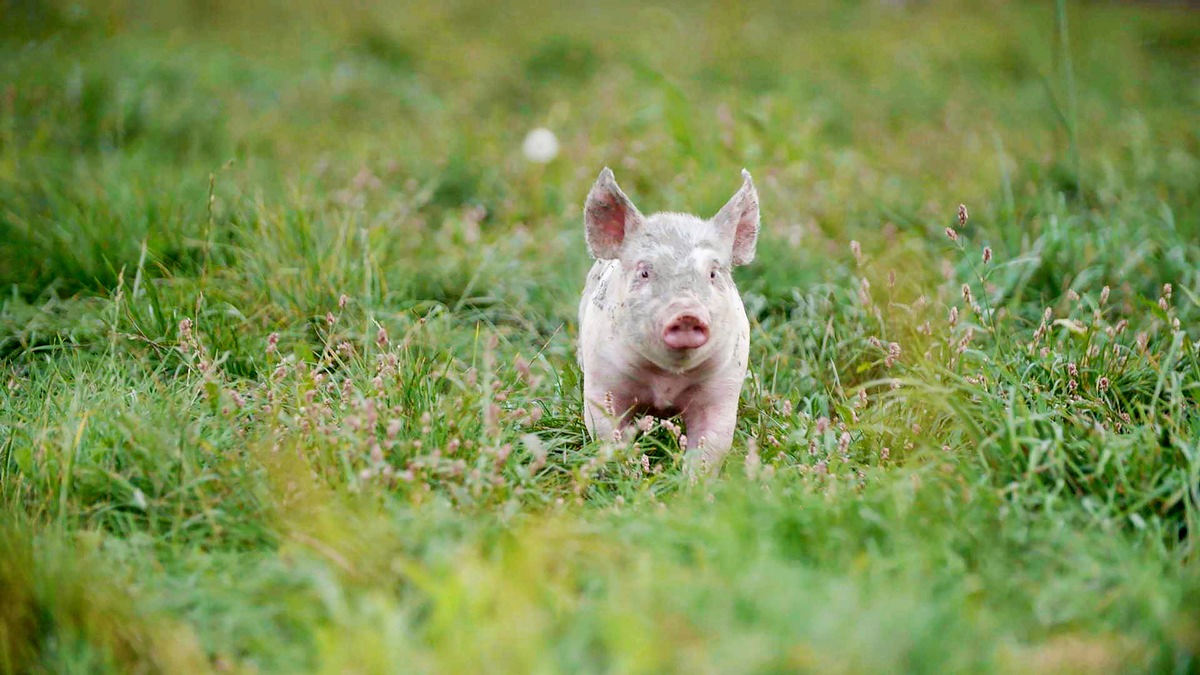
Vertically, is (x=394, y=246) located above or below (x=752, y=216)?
below

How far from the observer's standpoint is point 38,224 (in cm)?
524

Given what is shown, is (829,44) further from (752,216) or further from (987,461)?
(987,461)

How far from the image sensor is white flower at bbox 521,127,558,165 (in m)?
6.64

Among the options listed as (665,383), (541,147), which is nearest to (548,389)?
(665,383)

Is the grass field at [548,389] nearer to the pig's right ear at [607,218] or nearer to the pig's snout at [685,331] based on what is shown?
the pig's snout at [685,331]

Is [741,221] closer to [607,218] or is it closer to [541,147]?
[607,218]

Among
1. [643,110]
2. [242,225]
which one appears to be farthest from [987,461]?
[643,110]

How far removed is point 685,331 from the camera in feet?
11.5

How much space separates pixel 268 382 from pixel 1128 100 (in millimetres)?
7684

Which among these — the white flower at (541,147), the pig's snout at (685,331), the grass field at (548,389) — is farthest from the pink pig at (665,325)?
the white flower at (541,147)

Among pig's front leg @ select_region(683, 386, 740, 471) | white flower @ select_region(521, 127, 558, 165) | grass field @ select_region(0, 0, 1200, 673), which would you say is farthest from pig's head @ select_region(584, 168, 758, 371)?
white flower @ select_region(521, 127, 558, 165)

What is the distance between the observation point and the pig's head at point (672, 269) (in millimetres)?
3559

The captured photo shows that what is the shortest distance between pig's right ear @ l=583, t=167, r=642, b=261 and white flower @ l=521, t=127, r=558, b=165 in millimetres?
2705

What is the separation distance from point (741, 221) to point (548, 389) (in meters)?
0.99
